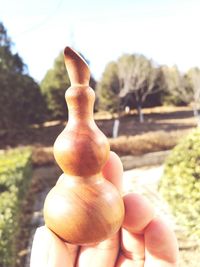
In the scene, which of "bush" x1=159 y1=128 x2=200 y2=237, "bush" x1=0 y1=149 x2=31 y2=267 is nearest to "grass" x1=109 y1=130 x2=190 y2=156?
"bush" x1=0 y1=149 x2=31 y2=267

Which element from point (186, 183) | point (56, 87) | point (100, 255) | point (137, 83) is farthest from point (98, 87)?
point (100, 255)

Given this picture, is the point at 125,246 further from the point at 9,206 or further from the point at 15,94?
the point at 15,94

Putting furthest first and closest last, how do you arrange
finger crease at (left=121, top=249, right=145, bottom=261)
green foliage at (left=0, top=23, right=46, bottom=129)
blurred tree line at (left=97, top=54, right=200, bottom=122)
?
1. blurred tree line at (left=97, top=54, right=200, bottom=122)
2. green foliage at (left=0, top=23, right=46, bottom=129)
3. finger crease at (left=121, top=249, right=145, bottom=261)

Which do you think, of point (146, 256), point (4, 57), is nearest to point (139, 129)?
point (4, 57)

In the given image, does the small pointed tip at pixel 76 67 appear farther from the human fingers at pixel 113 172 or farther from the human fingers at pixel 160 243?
the human fingers at pixel 160 243

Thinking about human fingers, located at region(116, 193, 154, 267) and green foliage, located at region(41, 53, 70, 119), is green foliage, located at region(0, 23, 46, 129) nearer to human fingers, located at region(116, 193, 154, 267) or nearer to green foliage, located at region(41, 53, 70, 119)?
green foliage, located at region(41, 53, 70, 119)
